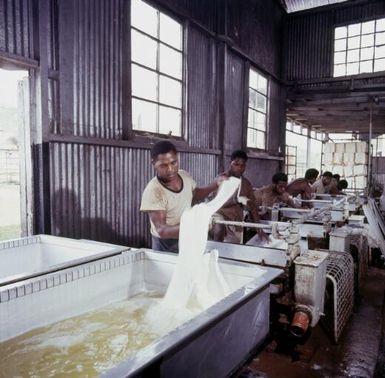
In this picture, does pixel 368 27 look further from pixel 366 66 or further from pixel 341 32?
pixel 366 66

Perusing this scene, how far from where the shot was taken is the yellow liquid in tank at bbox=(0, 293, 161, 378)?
1517mm

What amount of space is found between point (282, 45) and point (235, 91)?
12.0 feet

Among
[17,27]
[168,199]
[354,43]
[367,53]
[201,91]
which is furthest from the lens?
[354,43]

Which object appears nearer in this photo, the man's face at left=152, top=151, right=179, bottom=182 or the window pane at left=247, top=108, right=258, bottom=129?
the man's face at left=152, top=151, right=179, bottom=182

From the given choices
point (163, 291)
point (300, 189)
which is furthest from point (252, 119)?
point (163, 291)

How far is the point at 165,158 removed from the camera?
269cm

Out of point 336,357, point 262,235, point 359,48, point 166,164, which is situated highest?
point 359,48

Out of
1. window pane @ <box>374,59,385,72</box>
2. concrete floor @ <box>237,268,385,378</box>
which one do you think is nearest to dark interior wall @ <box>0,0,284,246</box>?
concrete floor @ <box>237,268,385,378</box>

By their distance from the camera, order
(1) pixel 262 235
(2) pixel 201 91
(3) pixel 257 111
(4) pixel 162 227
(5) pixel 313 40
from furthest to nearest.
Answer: (5) pixel 313 40
(3) pixel 257 111
(2) pixel 201 91
(1) pixel 262 235
(4) pixel 162 227

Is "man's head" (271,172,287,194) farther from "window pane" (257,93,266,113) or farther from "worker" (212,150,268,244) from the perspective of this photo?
"window pane" (257,93,266,113)

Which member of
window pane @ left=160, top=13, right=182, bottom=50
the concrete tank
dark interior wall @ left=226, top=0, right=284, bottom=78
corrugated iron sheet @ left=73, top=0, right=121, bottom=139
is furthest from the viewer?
dark interior wall @ left=226, top=0, right=284, bottom=78

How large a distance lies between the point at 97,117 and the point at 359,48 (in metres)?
8.14

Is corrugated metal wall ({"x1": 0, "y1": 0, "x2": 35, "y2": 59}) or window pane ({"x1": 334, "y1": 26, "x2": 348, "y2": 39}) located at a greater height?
window pane ({"x1": 334, "y1": 26, "x2": 348, "y2": 39})

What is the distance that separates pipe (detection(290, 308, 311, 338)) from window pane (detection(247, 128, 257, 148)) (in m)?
6.76
